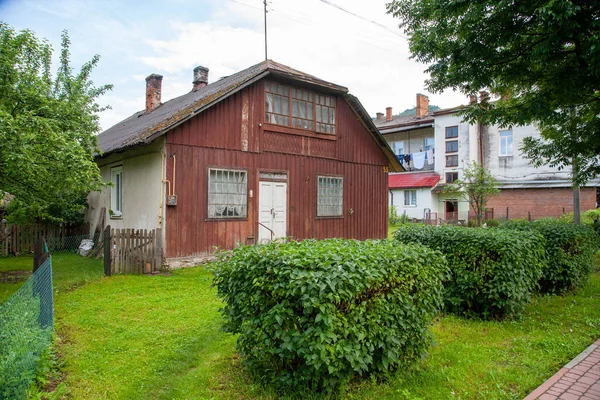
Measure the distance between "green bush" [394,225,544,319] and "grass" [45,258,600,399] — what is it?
0.30 m

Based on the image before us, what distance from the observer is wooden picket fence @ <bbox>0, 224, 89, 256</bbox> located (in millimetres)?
Result: 14992

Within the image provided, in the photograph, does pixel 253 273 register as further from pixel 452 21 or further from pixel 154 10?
pixel 452 21

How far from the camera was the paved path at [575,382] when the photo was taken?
3729 mm

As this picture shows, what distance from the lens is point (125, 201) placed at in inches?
516

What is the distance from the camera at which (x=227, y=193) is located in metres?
12.0

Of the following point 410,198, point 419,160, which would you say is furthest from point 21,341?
point 419,160

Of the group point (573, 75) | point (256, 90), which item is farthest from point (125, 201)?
point (573, 75)

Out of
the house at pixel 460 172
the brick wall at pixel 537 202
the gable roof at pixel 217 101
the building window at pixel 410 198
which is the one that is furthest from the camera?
the building window at pixel 410 198

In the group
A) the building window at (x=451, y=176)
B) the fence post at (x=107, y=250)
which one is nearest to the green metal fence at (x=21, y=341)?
the fence post at (x=107, y=250)

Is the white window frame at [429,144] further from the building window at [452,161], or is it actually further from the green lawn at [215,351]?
the green lawn at [215,351]

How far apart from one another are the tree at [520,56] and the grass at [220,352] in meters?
4.47

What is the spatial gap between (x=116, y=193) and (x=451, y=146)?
90.4 ft

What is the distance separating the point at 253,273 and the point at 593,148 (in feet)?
34.9

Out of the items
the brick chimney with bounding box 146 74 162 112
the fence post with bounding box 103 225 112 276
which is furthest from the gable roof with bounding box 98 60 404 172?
the brick chimney with bounding box 146 74 162 112
